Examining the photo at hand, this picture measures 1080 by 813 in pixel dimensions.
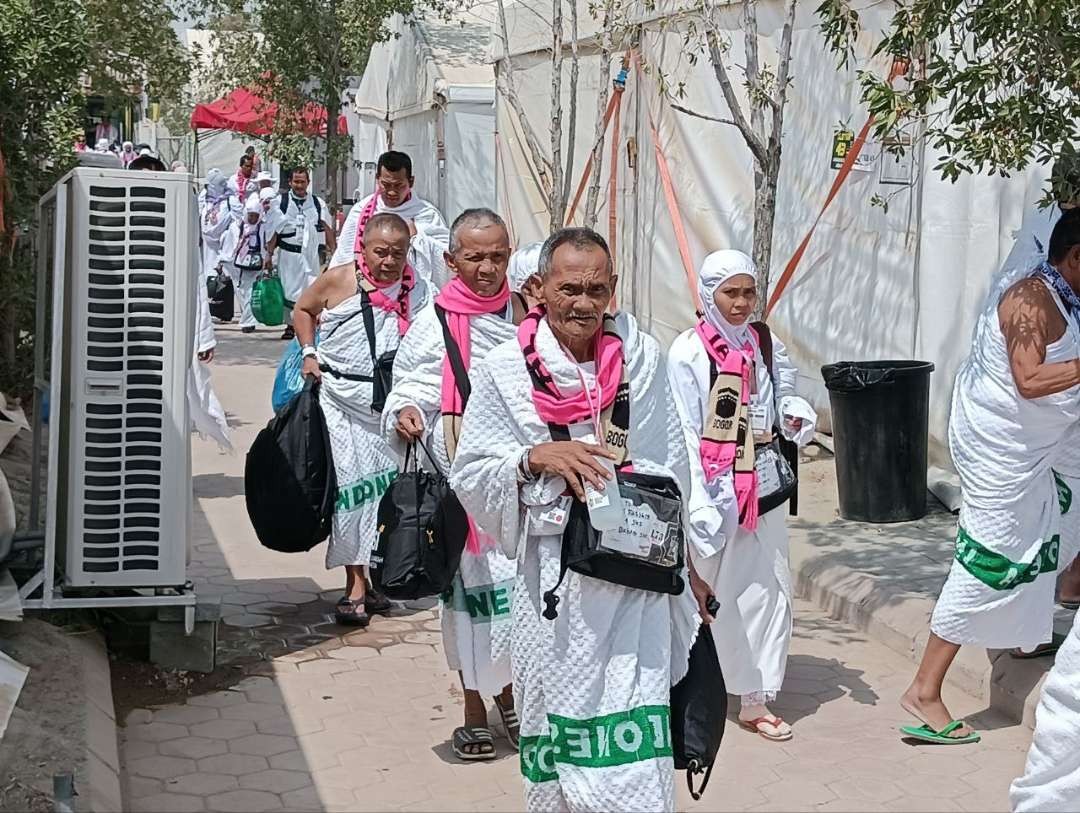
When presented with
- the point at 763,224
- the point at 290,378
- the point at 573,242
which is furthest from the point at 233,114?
the point at 573,242

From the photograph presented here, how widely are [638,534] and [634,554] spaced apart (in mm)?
49

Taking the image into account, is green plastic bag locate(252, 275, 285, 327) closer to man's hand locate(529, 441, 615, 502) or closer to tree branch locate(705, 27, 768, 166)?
tree branch locate(705, 27, 768, 166)

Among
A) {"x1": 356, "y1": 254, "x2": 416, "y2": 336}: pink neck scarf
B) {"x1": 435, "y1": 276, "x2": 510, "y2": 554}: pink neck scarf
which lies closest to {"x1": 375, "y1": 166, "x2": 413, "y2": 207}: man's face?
{"x1": 356, "y1": 254, "x2": 416, "y2": 336}: pink neck scarf

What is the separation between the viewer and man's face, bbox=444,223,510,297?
5180 mm

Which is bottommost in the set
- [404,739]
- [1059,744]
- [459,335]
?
[404,739]

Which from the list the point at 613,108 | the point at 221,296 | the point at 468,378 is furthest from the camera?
the point at 221,296

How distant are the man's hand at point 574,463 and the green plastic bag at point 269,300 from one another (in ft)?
42.3

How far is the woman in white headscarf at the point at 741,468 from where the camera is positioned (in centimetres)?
539

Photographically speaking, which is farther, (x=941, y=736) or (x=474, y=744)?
(x=941, y=736)

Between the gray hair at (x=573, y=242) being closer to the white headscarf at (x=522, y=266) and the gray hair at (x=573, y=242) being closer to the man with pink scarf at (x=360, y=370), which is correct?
the white headscarf at (x=522, y=266)

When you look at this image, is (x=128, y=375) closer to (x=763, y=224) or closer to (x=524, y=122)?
(x=763, y=224)

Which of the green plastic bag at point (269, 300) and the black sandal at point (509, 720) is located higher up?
the green plastic bag at point (269, 300)

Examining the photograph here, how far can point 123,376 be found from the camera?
5.77 meters

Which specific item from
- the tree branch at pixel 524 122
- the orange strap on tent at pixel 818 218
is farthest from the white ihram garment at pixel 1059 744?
the tree branch at pixel 524 122
